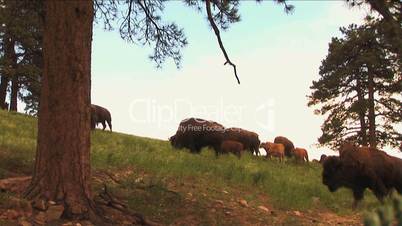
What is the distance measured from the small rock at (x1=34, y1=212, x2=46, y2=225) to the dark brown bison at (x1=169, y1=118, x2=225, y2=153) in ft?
47.8

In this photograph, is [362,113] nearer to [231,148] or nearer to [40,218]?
[231,148]

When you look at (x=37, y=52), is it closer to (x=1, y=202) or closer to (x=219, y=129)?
(x=219, y=129)

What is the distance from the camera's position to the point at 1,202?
721cm

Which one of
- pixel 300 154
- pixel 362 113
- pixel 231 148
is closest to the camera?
pixel 231 148

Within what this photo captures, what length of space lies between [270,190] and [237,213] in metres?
3.27

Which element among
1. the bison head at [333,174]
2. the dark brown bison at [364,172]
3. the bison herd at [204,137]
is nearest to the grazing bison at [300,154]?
the bison herd at [204,137]

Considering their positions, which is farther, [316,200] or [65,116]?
[316,200]

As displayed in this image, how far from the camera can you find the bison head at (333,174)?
14242mm

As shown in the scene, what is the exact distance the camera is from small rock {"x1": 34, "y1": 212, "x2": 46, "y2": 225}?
6711 mm

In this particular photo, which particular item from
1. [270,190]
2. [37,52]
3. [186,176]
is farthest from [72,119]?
[37,52]

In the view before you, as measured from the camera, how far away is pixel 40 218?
6.78 metres

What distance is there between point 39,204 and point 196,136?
15023 millimetres

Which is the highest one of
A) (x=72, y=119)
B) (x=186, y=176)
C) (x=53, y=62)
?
(x=53, y=62)

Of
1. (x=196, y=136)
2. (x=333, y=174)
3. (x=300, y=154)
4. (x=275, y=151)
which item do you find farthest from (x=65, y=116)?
(x=300, y=154)
